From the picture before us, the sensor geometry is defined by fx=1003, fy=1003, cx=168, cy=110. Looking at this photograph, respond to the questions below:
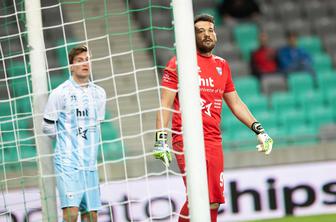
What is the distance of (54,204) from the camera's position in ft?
21.9

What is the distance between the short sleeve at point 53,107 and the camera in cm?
659

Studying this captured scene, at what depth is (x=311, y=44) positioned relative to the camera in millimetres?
13562

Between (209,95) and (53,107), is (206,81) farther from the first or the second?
(53,107)

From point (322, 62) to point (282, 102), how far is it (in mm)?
1077

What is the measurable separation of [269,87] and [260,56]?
0.43 metres

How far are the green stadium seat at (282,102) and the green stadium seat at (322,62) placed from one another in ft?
2.55

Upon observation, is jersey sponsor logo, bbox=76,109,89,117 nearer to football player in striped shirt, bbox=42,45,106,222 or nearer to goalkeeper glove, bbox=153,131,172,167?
football player in striped shirt, bbox=42,45,106,222

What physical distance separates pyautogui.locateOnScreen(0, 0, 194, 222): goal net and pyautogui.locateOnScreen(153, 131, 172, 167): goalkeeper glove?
85 millimetres

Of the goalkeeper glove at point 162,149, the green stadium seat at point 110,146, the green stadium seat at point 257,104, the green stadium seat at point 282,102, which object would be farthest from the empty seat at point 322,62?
the goalkeeper glove at point 162,149

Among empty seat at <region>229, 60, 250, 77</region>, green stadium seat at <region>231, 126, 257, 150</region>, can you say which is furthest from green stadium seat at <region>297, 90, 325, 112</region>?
green stadium seat at <region>231, 126, 257, 150</region>

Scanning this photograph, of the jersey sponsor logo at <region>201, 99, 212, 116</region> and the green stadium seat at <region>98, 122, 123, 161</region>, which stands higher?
the jersey sponsor logo at <region>201, 99, 212, 116</region>

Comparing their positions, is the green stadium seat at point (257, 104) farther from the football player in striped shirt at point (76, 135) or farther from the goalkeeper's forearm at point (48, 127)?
the goalkeeper's forearm at point (48, 127)

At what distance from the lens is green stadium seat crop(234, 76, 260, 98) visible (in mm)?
12699

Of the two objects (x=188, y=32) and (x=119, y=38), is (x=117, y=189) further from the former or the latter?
(x=188, y=32)
